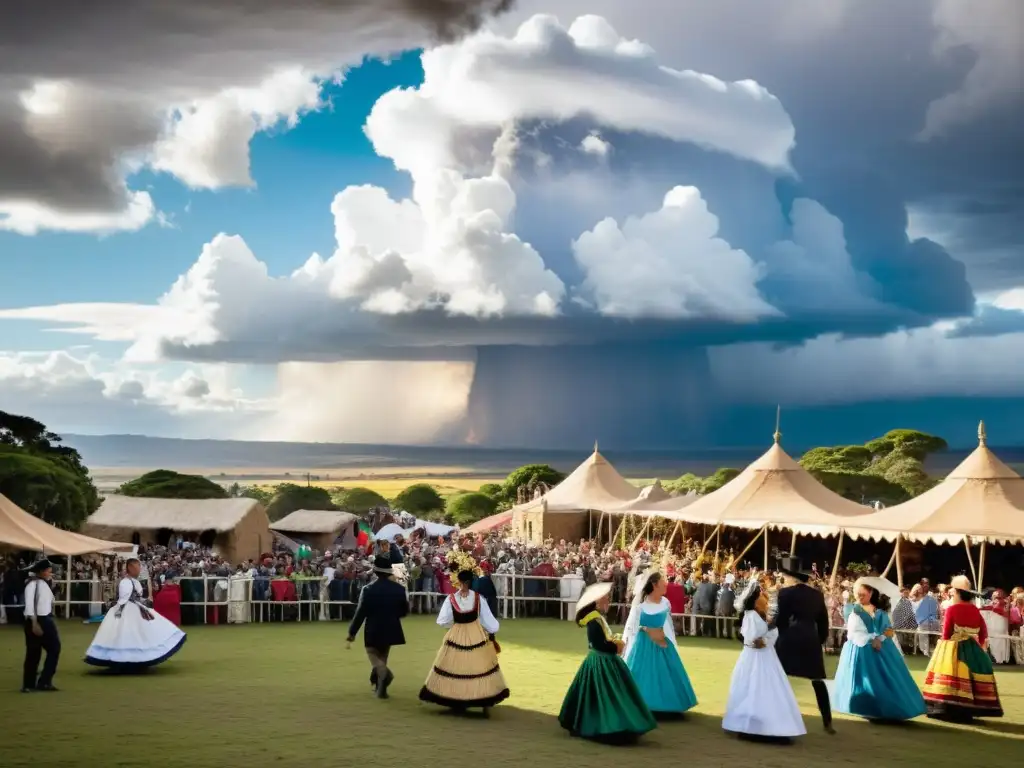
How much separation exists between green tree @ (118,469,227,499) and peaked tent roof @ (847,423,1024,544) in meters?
43.7

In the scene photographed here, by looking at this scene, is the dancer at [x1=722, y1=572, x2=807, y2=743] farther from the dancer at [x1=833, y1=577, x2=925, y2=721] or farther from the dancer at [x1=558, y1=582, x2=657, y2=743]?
the dancer at [x1=833, y1=577, x2=925, y2=721]

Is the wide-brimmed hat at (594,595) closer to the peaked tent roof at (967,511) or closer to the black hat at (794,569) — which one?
the black hat at (794,569)

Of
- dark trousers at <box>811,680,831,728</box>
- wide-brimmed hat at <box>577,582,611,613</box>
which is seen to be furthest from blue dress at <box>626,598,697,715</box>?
dark trousers at <box>811,680,831,728</box>

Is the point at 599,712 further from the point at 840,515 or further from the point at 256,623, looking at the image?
the point at 840,515

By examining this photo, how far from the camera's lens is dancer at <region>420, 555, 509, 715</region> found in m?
11.3

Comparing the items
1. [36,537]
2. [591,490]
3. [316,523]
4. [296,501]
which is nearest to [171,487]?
[296,501]

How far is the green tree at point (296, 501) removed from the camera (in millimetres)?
66188

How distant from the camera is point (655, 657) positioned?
37.4 feet

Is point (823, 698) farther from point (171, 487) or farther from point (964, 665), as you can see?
point (171, 487)

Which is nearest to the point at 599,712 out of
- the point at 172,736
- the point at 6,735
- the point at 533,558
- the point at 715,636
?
the point at 172,736

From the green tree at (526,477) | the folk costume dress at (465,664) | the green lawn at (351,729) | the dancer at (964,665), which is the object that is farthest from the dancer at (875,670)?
the green tree at (526,477)

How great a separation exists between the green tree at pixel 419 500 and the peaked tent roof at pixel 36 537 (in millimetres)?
63163

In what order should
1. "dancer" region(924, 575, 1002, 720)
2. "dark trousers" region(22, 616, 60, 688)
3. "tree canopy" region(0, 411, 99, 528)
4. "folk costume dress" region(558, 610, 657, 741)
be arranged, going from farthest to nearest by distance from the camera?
"tree canopy" region(0, 411, 99, 528) → "dark trousers" region(22, 616, 60, 688) → "dancer" region(924, 575, 1002, 720) → "folk costume dress" region(558, 610, 657, 741)

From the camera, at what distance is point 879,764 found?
9.66 m
